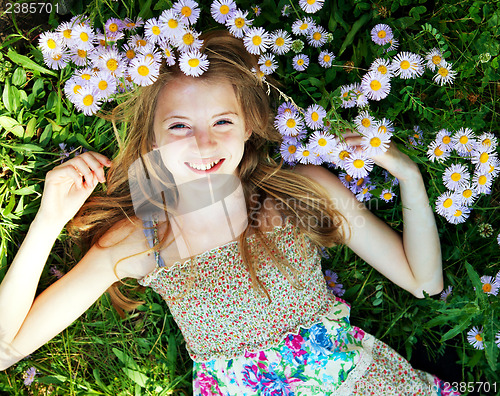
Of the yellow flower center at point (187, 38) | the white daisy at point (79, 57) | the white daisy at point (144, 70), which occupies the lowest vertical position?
the white daisy at point (144, 70)

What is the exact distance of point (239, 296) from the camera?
205cm

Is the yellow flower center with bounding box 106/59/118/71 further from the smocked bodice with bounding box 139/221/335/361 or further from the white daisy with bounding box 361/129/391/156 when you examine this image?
the white daisy with bounding box 361/129/391/156

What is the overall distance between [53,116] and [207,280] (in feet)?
3.49

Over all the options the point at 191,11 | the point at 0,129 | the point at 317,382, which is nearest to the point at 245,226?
the point at 317,382

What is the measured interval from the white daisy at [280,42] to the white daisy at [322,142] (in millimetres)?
368

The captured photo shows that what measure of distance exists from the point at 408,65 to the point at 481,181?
1.83 ft

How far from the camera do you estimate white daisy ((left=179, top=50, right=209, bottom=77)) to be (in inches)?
70.0

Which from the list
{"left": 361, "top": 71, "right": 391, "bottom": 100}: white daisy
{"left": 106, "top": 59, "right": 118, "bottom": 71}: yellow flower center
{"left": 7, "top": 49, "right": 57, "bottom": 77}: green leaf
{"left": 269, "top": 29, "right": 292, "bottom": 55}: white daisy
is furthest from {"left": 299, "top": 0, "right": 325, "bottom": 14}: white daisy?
{"left": 7, "top": 49, "right": 57, "bottom": 77}: green leaf

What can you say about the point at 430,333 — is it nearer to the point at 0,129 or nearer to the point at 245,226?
the point at 245,226

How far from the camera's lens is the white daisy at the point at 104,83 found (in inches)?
72.6

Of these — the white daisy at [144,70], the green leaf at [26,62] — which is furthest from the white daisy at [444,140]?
the green leaf at [26,62]

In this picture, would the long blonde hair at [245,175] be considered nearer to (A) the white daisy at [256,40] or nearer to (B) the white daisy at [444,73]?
(A) the white daisy at [256,40]

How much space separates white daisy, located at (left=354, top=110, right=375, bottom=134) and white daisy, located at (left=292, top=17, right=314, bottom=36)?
0.41 m

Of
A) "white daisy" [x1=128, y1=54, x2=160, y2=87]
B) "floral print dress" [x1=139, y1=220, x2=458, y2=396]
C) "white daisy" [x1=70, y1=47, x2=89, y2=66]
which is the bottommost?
"floral print dress" [x1=139, y1=220, x2=458, y2=396]
